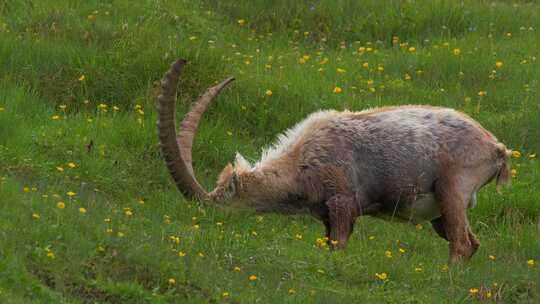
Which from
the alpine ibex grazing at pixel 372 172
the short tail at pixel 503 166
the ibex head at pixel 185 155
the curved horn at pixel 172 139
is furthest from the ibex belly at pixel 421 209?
the curved horn at pixel 172 139

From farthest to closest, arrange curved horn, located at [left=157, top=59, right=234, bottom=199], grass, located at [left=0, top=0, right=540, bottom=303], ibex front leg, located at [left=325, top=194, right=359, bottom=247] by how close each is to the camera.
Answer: ibex front leg, located at [left=325, top=194, right=359, bottom=247] < curved horn, located at [left=157, top=59, right=234, bottom=199] < grass, located at [left=0, top=0, right=540, bottom=303]

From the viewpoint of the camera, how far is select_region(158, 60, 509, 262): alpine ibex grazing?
10.3 m

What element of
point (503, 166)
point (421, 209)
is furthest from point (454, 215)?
point (503, 166)

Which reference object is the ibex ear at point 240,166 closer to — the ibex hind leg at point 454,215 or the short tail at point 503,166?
the ibex hind leg at point 454,215

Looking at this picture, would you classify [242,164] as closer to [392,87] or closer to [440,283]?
[440,283]

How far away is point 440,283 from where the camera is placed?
9.44m

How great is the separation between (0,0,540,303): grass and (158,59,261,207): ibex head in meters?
0.21

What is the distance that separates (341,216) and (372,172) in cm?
55

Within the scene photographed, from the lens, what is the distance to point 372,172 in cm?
1048

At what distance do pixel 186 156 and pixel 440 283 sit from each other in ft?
8.15

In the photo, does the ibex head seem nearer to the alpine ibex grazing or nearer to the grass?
the alpine ibex grazing

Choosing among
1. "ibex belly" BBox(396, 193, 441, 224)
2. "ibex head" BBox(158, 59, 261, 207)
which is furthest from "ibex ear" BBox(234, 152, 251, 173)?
"ibex belly" BBox(396, 193, 441, 224)

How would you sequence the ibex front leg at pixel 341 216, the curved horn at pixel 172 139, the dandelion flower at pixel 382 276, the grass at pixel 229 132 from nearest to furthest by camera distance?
1. the grass at pixel 229 132
2. the dandelion flower at pixel 382 276
3. the curved horn at pixel 172 139
4. the ibex front leg at pixel 341 216

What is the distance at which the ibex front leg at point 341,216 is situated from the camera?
10.1 metres
